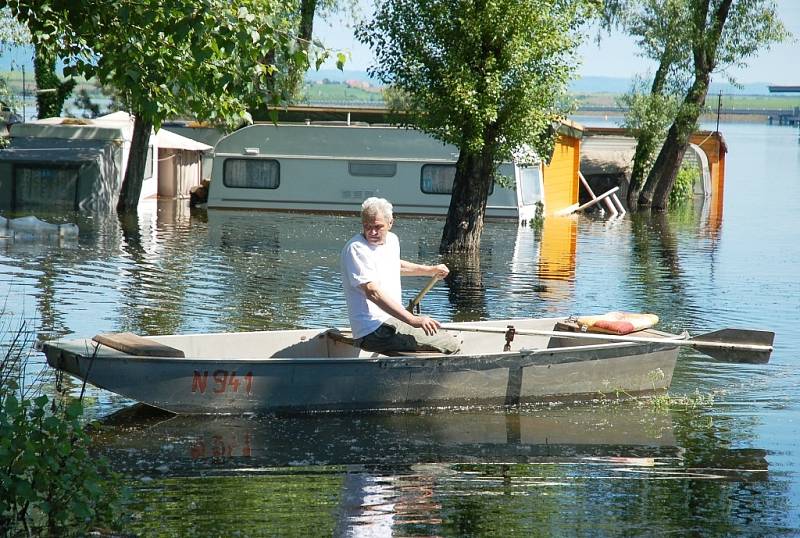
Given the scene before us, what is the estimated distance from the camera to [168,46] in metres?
11.6

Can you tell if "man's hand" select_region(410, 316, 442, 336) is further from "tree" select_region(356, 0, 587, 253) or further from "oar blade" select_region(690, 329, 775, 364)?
"tree" select_region(356, 0, 587, 253)

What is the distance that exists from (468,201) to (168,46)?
15.0 meters

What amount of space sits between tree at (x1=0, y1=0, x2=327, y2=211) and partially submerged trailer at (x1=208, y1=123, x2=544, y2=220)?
23503 mm

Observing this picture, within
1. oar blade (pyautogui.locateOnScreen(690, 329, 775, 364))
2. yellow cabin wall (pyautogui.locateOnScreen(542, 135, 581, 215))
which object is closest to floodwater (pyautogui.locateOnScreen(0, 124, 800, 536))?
oar blade (pyautogui.locateOnScreen(690, 329, 775, 364))

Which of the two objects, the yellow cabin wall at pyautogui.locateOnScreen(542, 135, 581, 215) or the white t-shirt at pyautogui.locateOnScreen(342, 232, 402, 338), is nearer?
the white t-shirt at pyautogui.locateOnScreen(342, 232, 402, 338)

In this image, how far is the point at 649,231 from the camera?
35250 mm

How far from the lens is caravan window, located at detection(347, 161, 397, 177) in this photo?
3603cm

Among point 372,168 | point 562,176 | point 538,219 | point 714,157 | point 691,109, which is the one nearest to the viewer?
point 538,219

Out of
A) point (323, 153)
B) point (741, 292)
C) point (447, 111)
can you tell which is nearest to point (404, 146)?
point (323, 153)

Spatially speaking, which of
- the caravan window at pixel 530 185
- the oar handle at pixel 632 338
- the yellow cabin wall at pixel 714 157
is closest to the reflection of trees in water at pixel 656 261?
the caravan window at pixel 530 185

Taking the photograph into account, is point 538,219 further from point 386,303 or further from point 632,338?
point 386,303

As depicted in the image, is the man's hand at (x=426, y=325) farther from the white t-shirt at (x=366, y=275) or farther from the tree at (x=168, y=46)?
the tree at (x=168, y=46)

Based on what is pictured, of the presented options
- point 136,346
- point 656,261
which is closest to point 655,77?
point 656,261

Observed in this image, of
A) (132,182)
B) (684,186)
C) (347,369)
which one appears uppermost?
(132,182)
